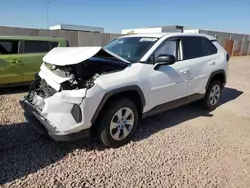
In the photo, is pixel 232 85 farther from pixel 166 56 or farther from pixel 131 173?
pixel 131 173

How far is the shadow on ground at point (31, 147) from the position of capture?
305cm


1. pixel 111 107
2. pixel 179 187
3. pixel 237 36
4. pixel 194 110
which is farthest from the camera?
pixel 237 36

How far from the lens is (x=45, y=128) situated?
3303 mm

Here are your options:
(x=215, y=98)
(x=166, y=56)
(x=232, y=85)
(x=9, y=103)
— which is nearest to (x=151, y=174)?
(x=166, y=56)

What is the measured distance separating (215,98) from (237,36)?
105 ft

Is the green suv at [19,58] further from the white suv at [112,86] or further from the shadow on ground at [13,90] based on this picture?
the white suv at [112,86]

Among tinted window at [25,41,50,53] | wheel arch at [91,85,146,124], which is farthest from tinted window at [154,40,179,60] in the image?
tinted window at [25,41,50,53]

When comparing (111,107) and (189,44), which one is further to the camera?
(189,44)

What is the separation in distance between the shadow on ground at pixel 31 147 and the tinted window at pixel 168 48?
4.42 ft

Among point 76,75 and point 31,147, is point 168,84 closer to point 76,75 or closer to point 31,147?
point 76,75

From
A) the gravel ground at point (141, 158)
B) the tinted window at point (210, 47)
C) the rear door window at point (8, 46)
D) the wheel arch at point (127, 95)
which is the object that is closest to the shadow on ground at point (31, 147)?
the gravel ground at point (141, 158)

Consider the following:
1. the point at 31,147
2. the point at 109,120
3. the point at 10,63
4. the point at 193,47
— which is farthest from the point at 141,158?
the point at 10,63

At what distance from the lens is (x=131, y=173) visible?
3.05 metres

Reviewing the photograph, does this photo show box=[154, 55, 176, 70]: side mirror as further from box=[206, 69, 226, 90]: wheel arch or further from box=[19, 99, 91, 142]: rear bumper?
box=[206, 69, 226, 90]: wheel arch
